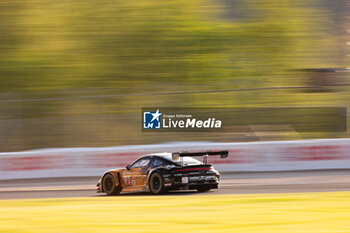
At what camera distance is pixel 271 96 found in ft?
66.2

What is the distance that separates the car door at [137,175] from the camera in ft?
44.9

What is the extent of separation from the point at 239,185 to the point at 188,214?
6189 millimetres

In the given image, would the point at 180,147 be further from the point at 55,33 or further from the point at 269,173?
the point at 55,33

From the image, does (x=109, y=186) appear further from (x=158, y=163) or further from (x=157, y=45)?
(x=157, y=45)

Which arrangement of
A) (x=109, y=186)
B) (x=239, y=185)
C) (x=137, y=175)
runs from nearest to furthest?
(x=137, y=175) < (x=109, y=186) < (x=239, y=185)

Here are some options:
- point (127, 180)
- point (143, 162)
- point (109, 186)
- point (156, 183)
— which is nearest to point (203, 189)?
point (156, 183)

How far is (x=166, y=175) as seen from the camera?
519 inches

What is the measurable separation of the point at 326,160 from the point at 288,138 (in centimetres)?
178

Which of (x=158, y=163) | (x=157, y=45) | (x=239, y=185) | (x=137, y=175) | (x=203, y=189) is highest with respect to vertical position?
(x=157, y=45)

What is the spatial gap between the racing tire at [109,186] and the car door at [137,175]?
28cm

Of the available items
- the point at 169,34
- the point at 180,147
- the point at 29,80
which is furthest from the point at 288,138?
the point at 29,80

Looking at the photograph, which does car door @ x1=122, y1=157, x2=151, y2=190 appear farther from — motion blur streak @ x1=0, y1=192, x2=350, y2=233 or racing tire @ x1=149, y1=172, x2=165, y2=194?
motion blur streak @ x1=0, y1=192, x2=350, y2=233

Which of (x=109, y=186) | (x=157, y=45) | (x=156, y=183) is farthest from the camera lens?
(x=157, y=45)

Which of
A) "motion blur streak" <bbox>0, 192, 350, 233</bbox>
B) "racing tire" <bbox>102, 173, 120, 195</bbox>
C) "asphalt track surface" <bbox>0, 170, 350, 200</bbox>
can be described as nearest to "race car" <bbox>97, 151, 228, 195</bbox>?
"racing tire" <bbox>102, 173, 120, 195</bbox>
